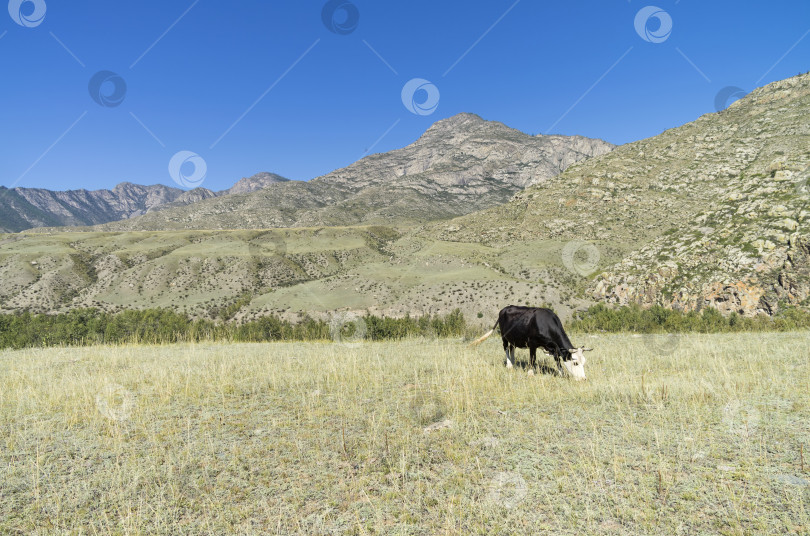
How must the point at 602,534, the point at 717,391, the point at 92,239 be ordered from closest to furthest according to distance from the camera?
the point at 602,534
the point at 717,391
the point at 92,239

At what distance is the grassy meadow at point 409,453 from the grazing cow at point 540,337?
83cm


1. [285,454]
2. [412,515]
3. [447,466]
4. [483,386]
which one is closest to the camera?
[412,515]

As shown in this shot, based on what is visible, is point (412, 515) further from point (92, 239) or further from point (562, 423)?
point (92, 239)

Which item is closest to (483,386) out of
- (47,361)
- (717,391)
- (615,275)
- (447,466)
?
(447,466)

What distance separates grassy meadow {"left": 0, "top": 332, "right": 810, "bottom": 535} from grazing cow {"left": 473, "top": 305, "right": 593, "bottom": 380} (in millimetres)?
831

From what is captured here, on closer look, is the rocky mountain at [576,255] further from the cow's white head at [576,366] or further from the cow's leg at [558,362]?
the cow's white head at [576,366]

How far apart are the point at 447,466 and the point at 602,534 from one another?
2.07m

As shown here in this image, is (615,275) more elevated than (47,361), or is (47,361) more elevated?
(615,275)

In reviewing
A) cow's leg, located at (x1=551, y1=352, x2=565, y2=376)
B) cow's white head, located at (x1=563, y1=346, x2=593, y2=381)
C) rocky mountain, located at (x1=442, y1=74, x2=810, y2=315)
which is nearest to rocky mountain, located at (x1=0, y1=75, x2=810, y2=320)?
rocky mountain, located at (x1=442, y1=74, x2=810, y2=315)

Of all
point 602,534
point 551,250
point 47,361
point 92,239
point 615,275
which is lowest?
point 602,534

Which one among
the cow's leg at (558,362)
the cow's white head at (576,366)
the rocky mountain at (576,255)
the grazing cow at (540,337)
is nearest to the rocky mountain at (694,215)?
the rocky mountain at (576,255)

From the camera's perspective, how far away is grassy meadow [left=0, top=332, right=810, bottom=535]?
3.99 m

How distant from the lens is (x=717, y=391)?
780 cm

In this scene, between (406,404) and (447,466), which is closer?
(447,466)
